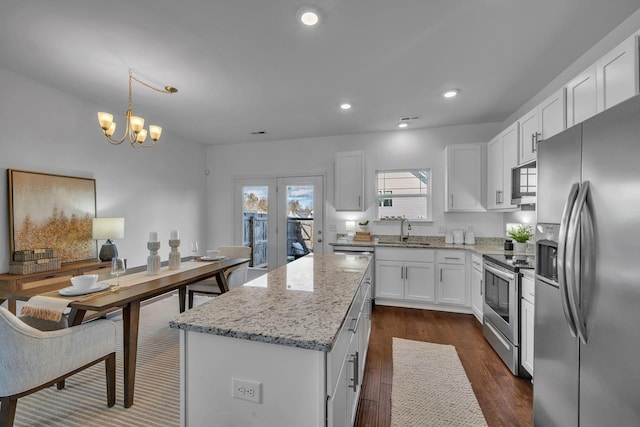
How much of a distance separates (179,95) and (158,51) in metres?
0.94

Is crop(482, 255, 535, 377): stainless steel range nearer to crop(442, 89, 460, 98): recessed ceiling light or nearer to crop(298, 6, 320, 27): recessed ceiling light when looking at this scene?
crop(442, 89, 460, 98): recessed ceiling light

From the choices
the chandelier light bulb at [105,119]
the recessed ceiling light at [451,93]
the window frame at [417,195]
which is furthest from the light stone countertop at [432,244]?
the chandelier light bulb at [105,119]

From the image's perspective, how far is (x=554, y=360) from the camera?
1.46 meters

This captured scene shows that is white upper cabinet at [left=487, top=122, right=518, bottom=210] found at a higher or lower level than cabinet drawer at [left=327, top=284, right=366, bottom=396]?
higher

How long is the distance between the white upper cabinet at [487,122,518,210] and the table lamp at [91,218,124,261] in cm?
469

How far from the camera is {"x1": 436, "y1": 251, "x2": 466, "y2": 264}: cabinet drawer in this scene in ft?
12.2

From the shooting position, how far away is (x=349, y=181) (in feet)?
14.7

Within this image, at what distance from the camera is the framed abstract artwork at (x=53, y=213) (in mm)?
2729

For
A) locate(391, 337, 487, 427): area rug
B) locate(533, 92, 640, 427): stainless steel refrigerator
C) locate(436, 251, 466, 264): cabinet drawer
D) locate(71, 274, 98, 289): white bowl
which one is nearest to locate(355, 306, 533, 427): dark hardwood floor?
locate(391, 337, 487, 427): area rug

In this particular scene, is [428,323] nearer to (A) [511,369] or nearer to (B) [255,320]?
(A) [511,369]

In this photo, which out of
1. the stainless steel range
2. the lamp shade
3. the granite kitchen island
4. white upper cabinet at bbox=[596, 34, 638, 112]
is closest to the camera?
the granite kitchen island

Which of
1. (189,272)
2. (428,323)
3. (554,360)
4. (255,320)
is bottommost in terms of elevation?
(428,323)

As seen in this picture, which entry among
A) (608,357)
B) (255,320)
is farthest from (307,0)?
(608,357)

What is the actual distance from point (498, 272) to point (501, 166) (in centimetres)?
143
